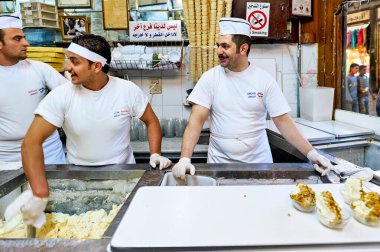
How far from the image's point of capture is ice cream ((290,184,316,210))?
1.05 metres

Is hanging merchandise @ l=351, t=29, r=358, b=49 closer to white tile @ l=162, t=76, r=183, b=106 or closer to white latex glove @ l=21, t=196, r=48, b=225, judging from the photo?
white tile @ l=162, t=76, r=183, b=106

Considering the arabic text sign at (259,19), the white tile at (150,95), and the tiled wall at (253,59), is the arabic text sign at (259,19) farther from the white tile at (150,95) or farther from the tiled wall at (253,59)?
the white tile at (150,95)

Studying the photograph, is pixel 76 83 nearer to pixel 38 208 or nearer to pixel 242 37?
pixel 38 208

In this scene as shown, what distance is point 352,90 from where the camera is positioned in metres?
3.20

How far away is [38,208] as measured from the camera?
122 cm

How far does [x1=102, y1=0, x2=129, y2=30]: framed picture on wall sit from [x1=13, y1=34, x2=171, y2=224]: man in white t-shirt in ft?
4.39

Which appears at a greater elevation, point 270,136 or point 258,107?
point 258,107

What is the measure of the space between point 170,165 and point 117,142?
37cm

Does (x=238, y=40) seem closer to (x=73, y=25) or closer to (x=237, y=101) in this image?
(x=237, y=101)

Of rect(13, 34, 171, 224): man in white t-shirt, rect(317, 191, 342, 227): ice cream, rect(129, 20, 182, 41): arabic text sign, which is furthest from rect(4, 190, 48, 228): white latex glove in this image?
rect(129, 20, 182, 41): arabic text sign

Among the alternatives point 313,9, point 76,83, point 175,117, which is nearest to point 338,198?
point 76,83

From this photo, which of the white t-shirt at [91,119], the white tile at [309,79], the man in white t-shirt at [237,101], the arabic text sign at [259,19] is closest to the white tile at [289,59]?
the white tile at [309,79]

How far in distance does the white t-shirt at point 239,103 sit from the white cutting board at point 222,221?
88 cm

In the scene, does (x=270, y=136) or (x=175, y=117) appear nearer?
(x=270, y=136)
